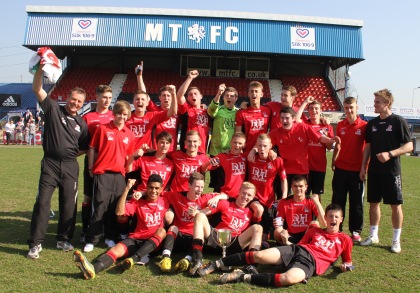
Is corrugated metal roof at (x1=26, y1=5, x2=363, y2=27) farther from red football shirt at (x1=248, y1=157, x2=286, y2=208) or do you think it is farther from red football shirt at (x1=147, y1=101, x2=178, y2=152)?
red football shirt at (x1=248, y1=157, x2=286, y2=208)

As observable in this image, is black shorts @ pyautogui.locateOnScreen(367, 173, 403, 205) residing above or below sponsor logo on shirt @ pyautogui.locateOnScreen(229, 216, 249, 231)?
above

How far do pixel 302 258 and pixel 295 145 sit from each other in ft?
6.72

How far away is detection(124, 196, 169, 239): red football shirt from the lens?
17.2ft

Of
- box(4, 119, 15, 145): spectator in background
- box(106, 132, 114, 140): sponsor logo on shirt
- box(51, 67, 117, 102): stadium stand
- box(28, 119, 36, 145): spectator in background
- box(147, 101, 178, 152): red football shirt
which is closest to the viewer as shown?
box(106, 132, 114, 140): sponsor logo on shirt

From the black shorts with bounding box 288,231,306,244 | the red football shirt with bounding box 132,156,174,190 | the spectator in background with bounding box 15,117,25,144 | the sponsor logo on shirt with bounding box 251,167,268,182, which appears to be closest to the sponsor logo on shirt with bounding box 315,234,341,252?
the black shorts with bounding box 288,231,306,244

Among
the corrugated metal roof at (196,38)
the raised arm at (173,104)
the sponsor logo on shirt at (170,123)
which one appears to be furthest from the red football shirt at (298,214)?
the corrugated metal roof at (196,38)

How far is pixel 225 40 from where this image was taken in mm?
26750

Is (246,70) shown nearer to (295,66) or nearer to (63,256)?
(295,66)

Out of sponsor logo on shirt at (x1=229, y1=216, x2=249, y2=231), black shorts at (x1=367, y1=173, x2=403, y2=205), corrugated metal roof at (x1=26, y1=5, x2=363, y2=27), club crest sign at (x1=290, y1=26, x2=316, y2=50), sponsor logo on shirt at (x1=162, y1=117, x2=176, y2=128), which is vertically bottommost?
sponsor logo on shirt at (x1=229, y1=216, x2=249, y2=231)

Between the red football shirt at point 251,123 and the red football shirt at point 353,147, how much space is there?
1256 millimetres

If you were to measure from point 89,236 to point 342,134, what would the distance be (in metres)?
4.03

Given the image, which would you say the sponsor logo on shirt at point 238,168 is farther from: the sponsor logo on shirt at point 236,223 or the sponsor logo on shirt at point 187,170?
the sponsor logo on shirt at point 236,223

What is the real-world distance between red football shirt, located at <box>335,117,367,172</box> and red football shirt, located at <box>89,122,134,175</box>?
3.33m

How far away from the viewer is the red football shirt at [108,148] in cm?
557
